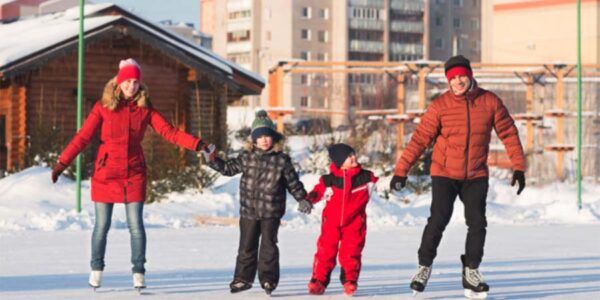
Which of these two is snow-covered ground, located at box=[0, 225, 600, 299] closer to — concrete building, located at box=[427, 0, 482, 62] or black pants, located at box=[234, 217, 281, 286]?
black pants, located at box=[234, 217, 281, 286]

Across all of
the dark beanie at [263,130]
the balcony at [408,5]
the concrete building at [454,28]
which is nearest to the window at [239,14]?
the balcony at [408,5]

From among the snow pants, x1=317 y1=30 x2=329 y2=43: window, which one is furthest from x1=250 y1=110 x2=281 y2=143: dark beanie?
x1=317 y1=30 x2=329 y2=43: window

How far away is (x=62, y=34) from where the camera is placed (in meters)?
27.2

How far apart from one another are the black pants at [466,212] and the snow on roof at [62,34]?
17.7 m

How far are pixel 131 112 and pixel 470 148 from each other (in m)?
2.33

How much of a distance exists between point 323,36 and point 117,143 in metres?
105

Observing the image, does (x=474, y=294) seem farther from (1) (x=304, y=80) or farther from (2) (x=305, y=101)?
(1) (x=304, y=80)

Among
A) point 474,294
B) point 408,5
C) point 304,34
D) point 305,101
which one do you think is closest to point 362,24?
point 408,5

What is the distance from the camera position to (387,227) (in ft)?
63.5

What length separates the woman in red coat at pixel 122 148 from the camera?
924cm

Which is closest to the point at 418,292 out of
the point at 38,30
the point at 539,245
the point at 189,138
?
the point at 189,138

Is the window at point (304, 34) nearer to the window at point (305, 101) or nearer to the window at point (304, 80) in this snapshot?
the window at point (304, 80)

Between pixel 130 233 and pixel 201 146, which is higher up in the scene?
pixel 201 146

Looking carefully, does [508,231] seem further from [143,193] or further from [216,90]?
[216,90]
